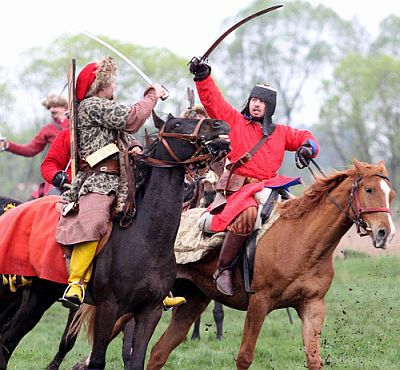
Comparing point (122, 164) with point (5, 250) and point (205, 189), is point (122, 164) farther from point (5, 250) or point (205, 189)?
point (205, 189)

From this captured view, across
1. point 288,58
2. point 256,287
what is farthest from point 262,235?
point 288,58

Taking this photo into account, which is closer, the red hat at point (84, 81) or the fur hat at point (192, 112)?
the red hat at point (84, 81)

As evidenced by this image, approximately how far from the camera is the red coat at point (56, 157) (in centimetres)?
A: 825

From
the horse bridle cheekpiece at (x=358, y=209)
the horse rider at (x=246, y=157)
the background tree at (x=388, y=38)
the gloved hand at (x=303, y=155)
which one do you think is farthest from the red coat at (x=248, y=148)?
the background tree at (x=388, y=38)

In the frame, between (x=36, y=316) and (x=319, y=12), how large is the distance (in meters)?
44.4

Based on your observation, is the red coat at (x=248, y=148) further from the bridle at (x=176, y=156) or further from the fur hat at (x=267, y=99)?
the bridle at (x=176, y=156)

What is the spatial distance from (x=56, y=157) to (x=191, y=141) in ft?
6.80

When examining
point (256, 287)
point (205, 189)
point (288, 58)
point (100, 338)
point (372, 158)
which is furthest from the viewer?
point (288, 58)

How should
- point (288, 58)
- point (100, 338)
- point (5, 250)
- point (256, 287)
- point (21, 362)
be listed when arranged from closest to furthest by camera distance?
point (100, 338) → point (5, 250) → point (256, 287) → point (21, 362) → point (288, 58)

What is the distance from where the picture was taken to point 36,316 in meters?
7.64

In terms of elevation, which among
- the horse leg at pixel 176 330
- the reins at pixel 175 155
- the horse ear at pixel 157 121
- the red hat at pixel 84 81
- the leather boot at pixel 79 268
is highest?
the red hat at pixel 84 81

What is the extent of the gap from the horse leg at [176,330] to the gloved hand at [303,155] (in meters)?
1.76

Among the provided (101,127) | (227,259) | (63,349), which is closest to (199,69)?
(101,127)

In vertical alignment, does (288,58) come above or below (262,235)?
above
